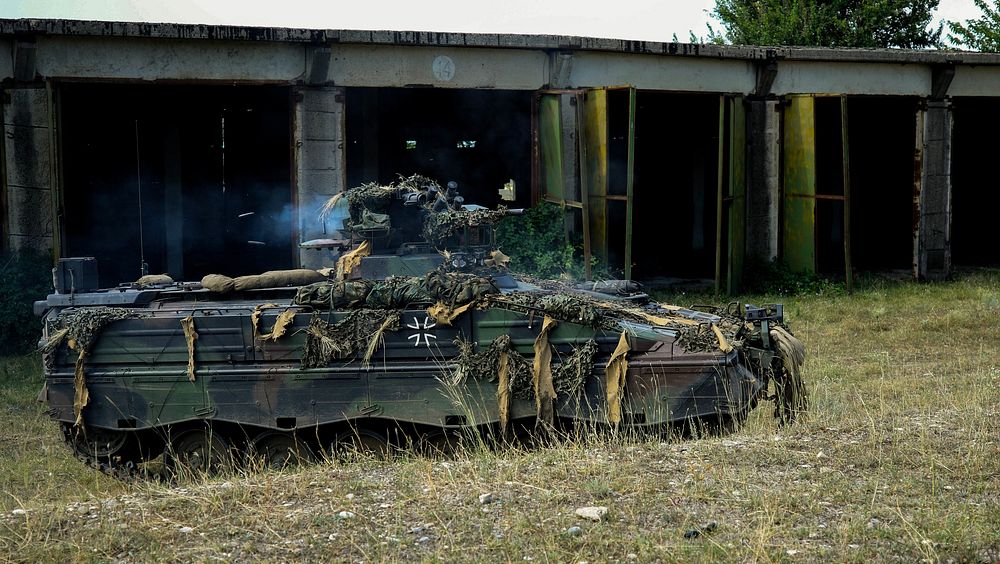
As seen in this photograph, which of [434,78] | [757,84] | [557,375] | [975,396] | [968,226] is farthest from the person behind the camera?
[968,226]

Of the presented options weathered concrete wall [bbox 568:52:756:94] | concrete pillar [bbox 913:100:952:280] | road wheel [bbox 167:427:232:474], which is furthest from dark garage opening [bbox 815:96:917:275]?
road wheel [bbox 167:427:232:474]

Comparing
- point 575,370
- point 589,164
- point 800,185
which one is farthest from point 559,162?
point 575,370

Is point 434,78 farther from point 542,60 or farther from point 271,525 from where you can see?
point 271,525

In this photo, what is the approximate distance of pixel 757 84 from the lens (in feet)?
61.9

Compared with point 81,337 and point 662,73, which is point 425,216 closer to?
point 81,337

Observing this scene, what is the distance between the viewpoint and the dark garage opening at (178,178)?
2136 cm

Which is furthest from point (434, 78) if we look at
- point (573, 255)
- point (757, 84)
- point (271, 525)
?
point (271, 525)

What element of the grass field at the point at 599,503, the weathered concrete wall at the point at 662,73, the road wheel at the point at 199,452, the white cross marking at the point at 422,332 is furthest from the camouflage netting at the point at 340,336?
the weathered concrete wall at the point at 662,73

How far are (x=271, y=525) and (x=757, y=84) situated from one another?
14101mm

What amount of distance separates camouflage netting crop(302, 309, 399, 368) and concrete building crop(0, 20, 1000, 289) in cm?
685

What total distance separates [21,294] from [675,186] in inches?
572

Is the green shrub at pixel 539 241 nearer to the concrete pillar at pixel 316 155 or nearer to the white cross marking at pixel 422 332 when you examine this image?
the concrete pillar at pixel 316 155

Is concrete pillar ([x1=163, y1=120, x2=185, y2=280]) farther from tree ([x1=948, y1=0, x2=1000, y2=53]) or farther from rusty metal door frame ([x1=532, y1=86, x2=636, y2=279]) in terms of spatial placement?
tree ([x1=948, y1=0, x2=1000, y2=53])

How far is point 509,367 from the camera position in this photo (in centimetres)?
903
